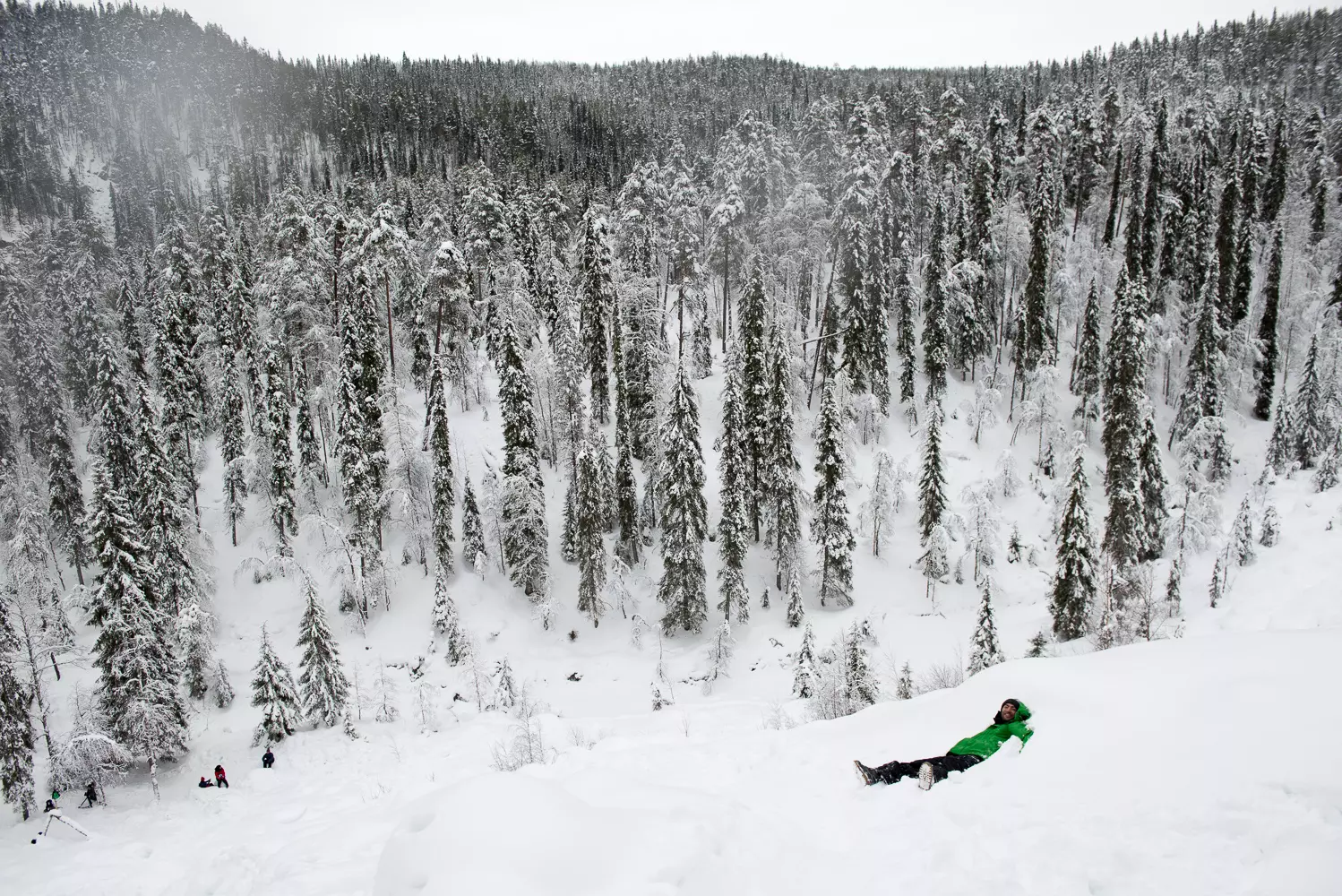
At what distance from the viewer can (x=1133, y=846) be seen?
273 inches

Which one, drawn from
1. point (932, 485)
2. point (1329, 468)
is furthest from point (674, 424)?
point (1329, 468)

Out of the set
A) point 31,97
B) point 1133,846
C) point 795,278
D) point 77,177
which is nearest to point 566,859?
point 1133,846

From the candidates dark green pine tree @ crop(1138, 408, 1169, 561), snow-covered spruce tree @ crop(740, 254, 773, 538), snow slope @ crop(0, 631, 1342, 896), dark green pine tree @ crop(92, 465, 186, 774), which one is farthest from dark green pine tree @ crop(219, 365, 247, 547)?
dark green pine tree @ crop(1138, 408, 1169, 561)

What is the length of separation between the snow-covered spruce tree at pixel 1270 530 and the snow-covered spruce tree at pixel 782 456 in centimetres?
2161

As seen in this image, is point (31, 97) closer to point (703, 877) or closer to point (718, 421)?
point (718, 421)

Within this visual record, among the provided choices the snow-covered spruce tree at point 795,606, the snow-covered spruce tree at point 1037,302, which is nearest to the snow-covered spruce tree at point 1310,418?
the snow-covered spruce tree at point 1037,302

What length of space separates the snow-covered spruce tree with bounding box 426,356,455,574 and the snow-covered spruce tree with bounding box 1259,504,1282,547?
41.7m

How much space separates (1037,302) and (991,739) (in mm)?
50855

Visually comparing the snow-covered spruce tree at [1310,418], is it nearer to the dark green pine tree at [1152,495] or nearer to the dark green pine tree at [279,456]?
the dark green pine tree at [1152,495]

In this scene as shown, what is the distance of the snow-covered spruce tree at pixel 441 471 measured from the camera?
3934 centimetres

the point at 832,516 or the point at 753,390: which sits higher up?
the point at 753,390

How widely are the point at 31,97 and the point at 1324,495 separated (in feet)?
776

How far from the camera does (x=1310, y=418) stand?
146 feet

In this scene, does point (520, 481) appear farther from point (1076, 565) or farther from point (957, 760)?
point (957, 760)
